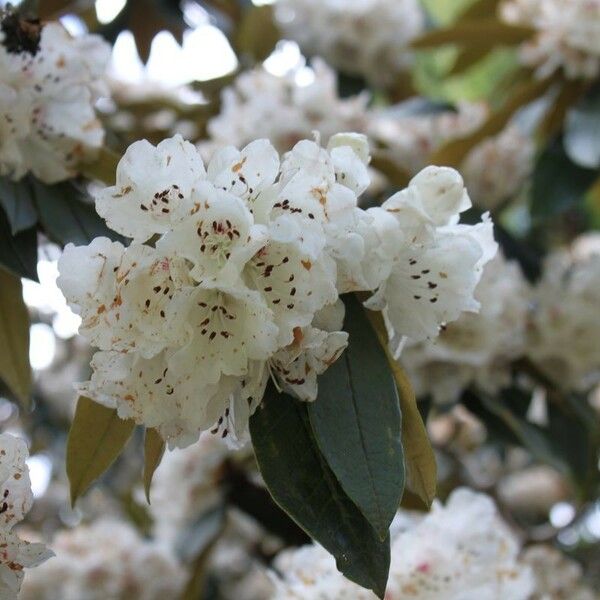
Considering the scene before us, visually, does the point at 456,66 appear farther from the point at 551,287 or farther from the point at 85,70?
the point at 85,70

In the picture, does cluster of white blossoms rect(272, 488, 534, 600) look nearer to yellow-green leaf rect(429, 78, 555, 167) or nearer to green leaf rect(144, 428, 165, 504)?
green leaf rect(144, 428, 165, 504)

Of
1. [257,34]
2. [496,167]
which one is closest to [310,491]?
[496,167]

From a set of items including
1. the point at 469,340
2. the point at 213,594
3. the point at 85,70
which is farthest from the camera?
the point at 213,594

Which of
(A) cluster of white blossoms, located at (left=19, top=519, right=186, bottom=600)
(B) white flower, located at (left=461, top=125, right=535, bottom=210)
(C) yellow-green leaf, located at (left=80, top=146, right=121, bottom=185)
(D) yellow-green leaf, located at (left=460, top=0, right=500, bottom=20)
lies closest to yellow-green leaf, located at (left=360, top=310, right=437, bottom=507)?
(C) yellow-green leaf, located at (left=80, top=146, right=121, bottom=185)

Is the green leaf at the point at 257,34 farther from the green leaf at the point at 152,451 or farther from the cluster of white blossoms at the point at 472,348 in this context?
the green leaf at the point at 152,451

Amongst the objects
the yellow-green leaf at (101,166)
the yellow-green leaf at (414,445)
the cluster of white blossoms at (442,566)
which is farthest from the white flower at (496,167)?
the yellow-green leaf at (414,445)

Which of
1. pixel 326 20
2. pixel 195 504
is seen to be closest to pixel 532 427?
pixel 195 504
